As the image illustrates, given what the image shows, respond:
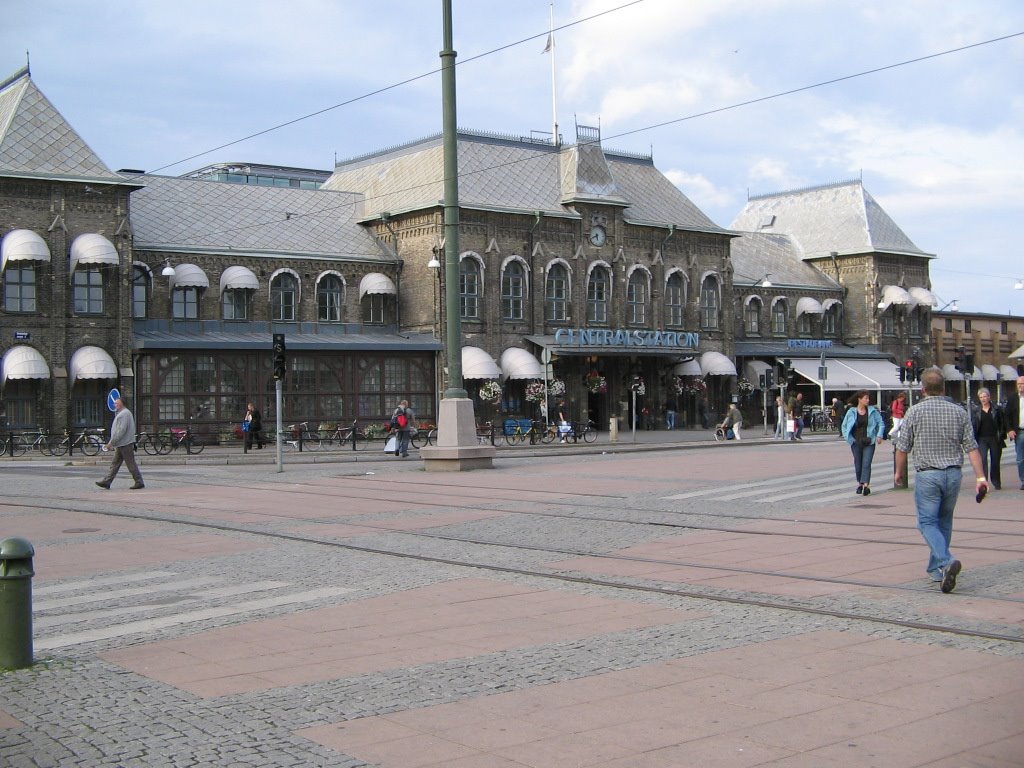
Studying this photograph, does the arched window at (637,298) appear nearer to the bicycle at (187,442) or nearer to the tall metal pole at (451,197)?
the bicycle at (187,442)

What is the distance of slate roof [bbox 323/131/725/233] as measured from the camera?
5178cm

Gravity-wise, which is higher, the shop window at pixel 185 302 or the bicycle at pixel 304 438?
the shop window at pixel 185 302

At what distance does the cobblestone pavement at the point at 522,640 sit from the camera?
6.02 metres

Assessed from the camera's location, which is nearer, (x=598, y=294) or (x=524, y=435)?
(x=524, y=435)

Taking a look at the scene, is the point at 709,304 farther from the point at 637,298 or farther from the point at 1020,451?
the point at 1020,451

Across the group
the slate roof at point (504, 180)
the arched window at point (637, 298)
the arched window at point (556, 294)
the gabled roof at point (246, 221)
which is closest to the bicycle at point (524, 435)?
the arched window at point (556, 294)

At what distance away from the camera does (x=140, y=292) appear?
45156 millimetres

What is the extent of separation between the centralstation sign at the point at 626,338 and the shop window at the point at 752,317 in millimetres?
8605

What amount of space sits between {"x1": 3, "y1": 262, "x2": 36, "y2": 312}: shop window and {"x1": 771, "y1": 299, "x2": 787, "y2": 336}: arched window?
1570 inches

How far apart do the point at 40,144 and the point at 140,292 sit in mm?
6335

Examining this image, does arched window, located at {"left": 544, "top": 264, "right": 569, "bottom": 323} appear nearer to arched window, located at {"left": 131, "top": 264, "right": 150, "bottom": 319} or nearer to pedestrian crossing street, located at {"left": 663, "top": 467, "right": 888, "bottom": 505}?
arched window, located at {"left": 131, "top": 264, "right": 150, "bottom": 319}

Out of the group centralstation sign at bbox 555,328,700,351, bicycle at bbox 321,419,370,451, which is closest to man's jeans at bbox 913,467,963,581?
bicycle at bbox 321,419,370,451

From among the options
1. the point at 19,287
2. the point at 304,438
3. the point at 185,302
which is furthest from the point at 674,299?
the point at 19,287

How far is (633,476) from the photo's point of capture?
24.6 meters
